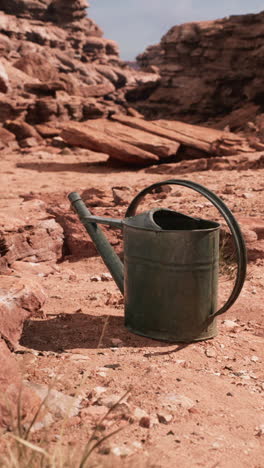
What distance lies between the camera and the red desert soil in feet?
6.15

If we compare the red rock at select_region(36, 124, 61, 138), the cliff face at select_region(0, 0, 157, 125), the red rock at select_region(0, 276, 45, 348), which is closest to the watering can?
the red rock at select_region(0, 276, 45, 348)

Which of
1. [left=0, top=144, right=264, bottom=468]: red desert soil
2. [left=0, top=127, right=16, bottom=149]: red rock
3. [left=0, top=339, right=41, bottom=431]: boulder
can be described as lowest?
[left=0, top=144, right=264, bottom=468]: red desert soil

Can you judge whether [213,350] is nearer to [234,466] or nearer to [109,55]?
[234,466]

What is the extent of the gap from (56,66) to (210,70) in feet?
45.9

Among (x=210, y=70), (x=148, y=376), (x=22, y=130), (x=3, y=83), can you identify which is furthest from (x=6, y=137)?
(x=148, y=376)

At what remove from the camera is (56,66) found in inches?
1319

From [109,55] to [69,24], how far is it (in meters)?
6.06

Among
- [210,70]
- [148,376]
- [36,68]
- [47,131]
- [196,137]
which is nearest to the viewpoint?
[148,376]

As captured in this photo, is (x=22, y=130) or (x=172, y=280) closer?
(x=172, y=280)

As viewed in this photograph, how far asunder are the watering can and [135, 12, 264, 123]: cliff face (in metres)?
18.0

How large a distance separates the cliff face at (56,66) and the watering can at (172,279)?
13.8 metres

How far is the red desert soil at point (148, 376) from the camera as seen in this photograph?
1876 mm

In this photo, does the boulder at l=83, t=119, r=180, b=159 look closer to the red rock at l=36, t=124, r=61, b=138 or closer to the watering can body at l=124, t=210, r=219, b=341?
the red rock at l=36, t=124, r=61, b=138

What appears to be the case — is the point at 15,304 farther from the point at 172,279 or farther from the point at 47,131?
the point at 47,131
